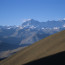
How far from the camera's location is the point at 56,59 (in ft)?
83.3

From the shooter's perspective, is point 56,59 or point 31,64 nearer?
point 56,59

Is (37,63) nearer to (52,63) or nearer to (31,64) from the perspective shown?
(31,64)

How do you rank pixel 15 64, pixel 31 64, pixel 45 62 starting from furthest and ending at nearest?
pixel 15 64
pixel 31 64
pixel 45 62

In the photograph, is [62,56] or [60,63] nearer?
[60,63]

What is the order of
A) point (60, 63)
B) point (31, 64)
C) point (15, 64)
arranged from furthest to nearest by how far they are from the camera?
1. point (15, 64)
2. point (31, 64)
3. point (60, 63)

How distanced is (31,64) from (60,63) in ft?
21.7

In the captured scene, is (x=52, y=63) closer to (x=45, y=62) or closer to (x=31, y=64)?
(x=45, y=62)

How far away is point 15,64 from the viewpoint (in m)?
34.4

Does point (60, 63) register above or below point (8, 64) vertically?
below

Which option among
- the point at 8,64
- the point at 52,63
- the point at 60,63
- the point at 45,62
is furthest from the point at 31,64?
the point at 8,64

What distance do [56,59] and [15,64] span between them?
11.9m

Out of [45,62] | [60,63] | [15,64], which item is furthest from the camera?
[15,64]

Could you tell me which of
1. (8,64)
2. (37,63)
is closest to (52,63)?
(37,63)

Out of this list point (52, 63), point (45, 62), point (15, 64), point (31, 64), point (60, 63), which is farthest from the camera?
point (15, 64)
